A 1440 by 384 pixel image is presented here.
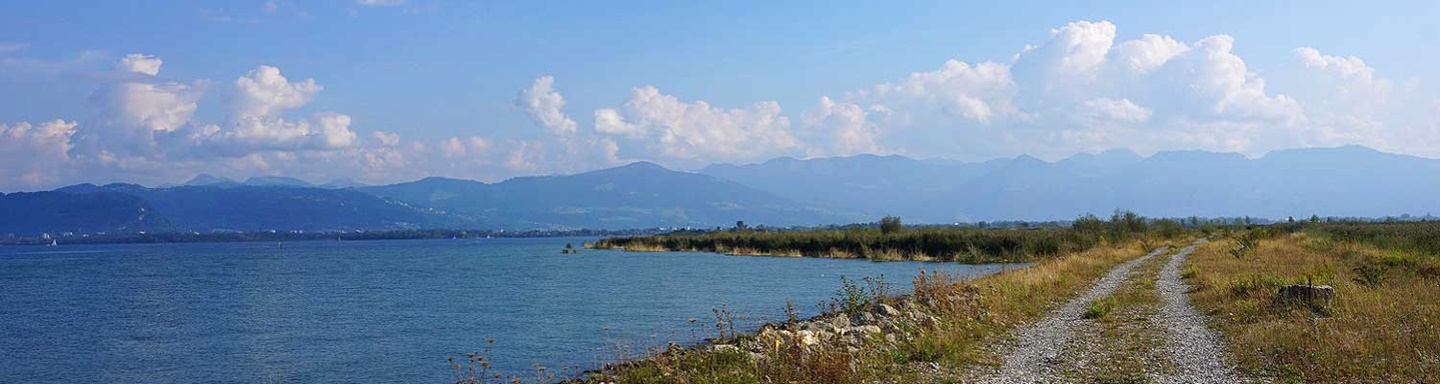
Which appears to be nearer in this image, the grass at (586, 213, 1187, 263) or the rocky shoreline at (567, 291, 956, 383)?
the rocky shoreline at (567, 291, 956, 383)

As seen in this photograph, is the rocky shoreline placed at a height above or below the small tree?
below

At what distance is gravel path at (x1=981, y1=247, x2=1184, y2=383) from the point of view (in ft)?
47.3

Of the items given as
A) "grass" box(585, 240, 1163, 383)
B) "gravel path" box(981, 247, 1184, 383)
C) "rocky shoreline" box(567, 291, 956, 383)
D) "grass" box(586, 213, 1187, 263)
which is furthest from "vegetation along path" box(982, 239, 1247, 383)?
"grass" box(586, 213, 1187, 263)

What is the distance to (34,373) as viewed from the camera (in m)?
24.7

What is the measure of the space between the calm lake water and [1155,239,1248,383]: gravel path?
10.1 metres

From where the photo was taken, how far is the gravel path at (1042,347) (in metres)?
14.4

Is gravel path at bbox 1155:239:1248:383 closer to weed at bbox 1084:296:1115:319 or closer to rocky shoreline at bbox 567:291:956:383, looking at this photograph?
weed at bbox 1084:296:1115:319

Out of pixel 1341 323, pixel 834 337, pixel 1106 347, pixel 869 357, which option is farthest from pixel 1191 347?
pixel 834 337

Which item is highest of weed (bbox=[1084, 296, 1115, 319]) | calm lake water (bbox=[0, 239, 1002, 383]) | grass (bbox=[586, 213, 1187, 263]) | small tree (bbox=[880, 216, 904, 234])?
small tree (bbox=[880, 216, 904, 234])

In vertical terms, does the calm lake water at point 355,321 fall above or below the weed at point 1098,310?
below

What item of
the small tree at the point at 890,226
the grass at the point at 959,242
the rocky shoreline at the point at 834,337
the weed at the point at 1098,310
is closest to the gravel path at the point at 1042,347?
the weed at the point at 1098,310

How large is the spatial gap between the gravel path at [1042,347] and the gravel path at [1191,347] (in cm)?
172

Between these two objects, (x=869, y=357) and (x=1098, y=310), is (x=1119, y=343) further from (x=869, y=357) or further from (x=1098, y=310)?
(x=869, y=357)

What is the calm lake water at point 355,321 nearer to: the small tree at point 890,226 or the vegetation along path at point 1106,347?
the vegetation along path at point 1106,347
